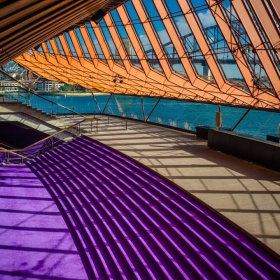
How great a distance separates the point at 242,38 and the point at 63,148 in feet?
41.5

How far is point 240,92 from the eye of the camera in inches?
765

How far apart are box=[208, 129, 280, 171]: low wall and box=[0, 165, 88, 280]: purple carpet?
827cm

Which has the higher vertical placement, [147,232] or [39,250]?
[147,232]

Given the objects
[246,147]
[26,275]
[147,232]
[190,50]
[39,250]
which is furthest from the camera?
[190,50]

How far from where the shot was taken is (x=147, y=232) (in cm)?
1068

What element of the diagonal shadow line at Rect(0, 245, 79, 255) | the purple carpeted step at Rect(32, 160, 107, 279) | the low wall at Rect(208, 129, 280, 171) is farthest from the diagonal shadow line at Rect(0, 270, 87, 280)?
the low wall at Rect(208, 129, 280, 171)

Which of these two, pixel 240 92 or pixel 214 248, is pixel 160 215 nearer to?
pixel 214 248

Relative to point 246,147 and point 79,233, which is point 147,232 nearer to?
point 79,233

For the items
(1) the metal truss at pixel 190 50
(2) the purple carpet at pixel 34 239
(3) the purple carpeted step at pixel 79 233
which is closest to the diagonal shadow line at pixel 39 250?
(2) the purple carpet at pixel 34 239

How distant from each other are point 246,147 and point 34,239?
377 inches

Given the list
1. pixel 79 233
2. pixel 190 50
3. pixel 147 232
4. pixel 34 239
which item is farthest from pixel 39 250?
pixel 190 50

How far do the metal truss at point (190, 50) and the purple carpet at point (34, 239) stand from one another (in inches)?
394

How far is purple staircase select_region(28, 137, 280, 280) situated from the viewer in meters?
8.31

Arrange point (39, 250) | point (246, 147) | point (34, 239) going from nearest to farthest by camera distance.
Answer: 1. point (39, 250)
2. point (34, 239)
3. point (246, 147)
